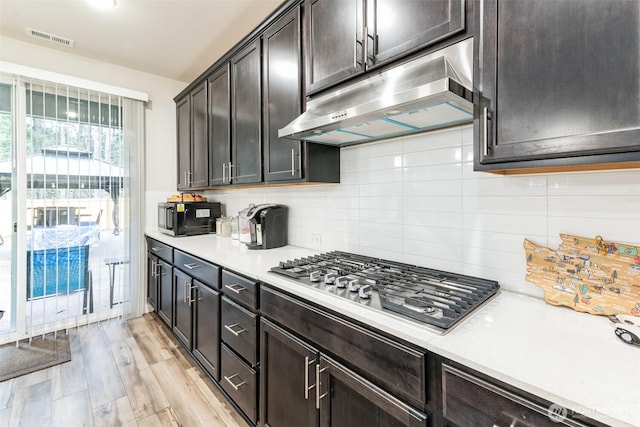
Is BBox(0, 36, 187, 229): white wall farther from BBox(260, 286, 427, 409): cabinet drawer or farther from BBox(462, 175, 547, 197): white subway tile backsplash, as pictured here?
BBox(462, 175, 547, 197): white subway tile backsplash

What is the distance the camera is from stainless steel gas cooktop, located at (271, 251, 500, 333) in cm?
93

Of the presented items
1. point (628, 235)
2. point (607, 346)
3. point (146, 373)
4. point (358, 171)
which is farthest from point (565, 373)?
point (146, 373)

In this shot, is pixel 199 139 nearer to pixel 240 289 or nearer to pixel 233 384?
pixel 240 289

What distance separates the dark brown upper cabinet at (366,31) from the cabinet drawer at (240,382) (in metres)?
1.56

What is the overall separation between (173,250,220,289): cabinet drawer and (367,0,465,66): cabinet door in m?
1.46

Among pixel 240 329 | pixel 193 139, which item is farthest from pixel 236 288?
pixel 193 139

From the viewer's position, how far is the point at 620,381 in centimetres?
62

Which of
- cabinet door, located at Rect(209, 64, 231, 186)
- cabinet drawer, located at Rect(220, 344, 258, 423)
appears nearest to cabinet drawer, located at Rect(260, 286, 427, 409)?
cabinet drawer, located at Rect(220, 344, 258, 423)

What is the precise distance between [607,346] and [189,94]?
3.47m

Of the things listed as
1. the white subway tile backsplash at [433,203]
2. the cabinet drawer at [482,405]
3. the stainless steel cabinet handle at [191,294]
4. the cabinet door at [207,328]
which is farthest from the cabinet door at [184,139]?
the cabinet drawer at [482,405]

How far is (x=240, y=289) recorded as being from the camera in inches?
61.9

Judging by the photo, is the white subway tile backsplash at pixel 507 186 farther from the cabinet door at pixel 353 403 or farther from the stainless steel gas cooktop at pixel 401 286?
the cabinet door at pixel 353 403

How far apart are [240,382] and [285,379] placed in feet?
1.48

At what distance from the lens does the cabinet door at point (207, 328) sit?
182 centimetres
